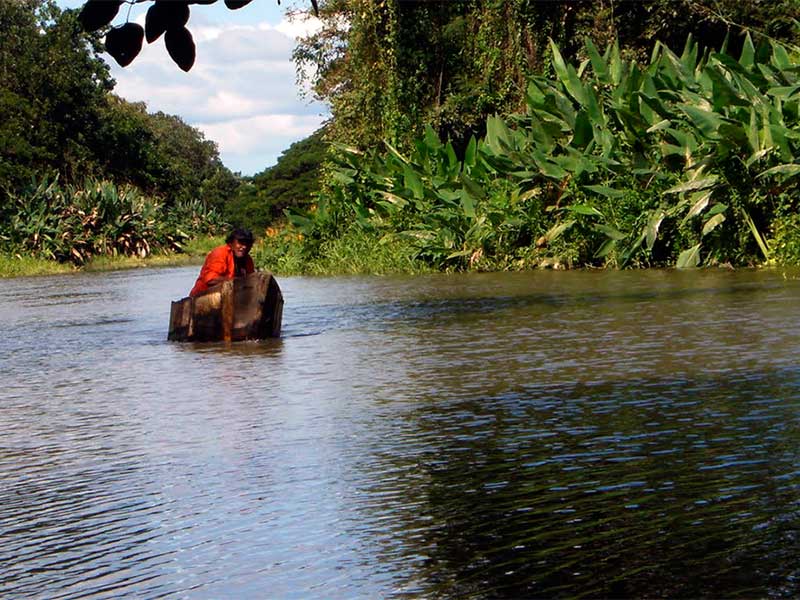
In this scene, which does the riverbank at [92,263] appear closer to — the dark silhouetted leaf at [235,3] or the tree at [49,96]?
the tree at [49,96]

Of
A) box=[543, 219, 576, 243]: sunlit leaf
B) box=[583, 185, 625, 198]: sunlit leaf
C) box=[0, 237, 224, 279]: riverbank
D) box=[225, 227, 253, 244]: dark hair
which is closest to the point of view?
box=[225, 227, 253, 244]: dark hair

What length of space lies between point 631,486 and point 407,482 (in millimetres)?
922

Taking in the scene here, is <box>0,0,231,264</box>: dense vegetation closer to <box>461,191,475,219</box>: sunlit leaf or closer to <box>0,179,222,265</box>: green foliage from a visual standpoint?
<box>0,179,222,265</box>: green foliage

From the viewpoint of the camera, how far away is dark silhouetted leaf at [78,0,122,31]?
3.89 metres

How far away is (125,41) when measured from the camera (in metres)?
4.03

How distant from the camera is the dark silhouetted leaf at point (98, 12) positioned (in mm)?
3893

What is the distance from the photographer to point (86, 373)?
10.5m

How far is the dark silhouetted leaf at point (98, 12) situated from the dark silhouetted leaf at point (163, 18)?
0.37ft

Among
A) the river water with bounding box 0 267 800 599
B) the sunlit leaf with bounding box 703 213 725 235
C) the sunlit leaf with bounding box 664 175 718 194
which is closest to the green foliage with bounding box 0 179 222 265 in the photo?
the sunlit leaf with bounding box 664 175 718 194

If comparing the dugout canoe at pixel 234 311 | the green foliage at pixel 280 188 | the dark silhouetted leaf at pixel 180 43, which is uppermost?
the green foliage at pixel 280 188

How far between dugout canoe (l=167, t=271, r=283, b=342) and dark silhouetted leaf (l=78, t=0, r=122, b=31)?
8438mm

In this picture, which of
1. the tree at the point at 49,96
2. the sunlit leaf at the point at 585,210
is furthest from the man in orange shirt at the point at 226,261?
the tree at the point at 49,96

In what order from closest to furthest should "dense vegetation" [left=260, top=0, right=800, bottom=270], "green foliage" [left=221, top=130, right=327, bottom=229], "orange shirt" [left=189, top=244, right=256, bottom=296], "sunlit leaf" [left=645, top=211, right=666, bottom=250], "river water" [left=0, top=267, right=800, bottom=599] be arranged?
"river water" [left=0, top=267, right=800, bottom=599] < "orange shirt" [left=189, top=244, right=256, bottom=296] < "dense vegetation" [left=260, top=0, right=800, bottom=270] < "sunlit leaf" [left=645, top=211, right=666, bottom=250] < "green foliage" [left=221, top=130, right=327, bottom=229]

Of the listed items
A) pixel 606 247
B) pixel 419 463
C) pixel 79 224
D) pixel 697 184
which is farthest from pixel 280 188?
pixel 419 463
